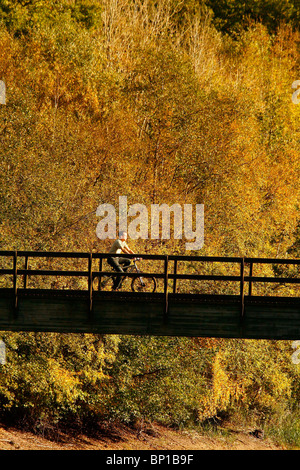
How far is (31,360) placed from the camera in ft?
97.6

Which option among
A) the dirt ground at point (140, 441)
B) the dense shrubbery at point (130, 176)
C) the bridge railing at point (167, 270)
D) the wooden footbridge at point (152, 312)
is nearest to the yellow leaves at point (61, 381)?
the dense shrubbery at point (130, 176)

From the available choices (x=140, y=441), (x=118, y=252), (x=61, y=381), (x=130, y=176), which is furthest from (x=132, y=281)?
(x=130, y=176)

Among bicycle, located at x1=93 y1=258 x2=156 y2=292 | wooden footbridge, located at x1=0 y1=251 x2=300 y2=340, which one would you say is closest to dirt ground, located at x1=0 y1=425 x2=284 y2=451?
bicycle, located at x1=93 y1=258 x2=156 y2=292

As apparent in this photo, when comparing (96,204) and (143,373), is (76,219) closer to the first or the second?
(96,204)

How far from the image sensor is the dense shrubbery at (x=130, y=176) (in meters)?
30.1

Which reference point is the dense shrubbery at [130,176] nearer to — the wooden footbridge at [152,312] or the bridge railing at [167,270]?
the bridge railing at [167,270]

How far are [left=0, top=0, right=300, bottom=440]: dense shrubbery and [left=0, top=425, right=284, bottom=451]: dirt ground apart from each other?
0.88 metres

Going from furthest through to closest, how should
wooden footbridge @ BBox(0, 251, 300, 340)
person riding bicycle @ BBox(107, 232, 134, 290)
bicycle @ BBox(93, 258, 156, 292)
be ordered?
bicycle @ BBox(93, 258, 156, 292), person riding bicycle @ BBox(107, 232, 134, 290), wooden footbridge @ BBox(0, 251, 300, 340)

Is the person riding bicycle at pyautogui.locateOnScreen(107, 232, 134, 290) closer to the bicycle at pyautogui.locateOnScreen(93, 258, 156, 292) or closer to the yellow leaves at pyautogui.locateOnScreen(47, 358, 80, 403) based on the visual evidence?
the bicycle at pyautogui.locateOnScreen(93, 258, 156, 292)

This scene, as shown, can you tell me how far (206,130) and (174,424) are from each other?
15783 mm

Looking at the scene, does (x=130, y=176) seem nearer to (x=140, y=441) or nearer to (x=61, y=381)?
(x=61, y=381)

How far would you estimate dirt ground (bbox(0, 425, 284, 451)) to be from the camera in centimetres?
3062

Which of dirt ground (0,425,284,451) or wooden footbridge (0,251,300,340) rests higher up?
wooden footbridge (0,251,300,340)

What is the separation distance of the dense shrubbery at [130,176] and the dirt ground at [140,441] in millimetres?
877
